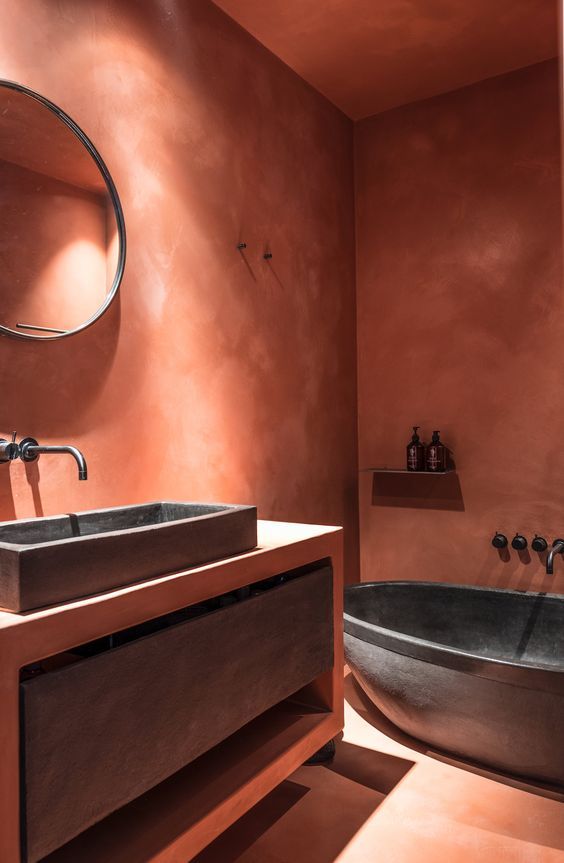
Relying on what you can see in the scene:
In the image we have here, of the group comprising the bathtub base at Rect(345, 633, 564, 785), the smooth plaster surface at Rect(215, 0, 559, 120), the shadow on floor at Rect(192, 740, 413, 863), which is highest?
the smooth plaster surface at Rect(215, 0, 559, 120)

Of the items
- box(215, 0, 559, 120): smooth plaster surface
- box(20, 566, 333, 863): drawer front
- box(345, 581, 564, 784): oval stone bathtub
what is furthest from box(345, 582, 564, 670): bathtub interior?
box(215, 0, 559, 120): smooth plaster surface

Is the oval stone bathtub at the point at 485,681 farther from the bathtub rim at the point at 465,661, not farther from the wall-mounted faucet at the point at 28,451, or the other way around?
the wall-mounted faucet at the point at 28,451

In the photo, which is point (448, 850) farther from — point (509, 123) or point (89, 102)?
point (509, 123)

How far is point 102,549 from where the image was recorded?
3.89 ft

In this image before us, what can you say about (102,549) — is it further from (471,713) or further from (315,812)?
(471,713)

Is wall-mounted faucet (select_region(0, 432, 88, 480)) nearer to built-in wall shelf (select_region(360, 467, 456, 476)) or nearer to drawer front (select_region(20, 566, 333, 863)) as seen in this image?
drawer front (select_region(20, 566, 333, 863))

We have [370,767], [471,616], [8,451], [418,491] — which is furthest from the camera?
[418,491]

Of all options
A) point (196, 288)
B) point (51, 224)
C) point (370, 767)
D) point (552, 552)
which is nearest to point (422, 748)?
point (370, 767)

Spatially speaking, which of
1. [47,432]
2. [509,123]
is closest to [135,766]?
[47,432]

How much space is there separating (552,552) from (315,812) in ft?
4.37

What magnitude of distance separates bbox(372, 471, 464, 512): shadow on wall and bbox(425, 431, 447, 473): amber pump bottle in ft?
0.17

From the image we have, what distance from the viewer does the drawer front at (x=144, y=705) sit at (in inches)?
40.1

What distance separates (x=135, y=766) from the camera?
1.18 m

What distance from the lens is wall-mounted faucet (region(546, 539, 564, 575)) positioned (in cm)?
246
